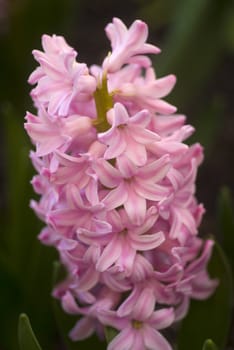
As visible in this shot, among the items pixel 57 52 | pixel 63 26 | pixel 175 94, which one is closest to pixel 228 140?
pixel 175 94

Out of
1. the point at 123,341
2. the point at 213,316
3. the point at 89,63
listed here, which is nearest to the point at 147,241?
the point at 123,341

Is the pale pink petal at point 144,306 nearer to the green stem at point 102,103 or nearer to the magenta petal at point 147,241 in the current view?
the magenta petal at point 147,241

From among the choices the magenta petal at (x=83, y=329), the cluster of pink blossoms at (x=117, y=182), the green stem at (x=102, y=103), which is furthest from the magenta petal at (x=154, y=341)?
the green stem at (x=102, y=103)

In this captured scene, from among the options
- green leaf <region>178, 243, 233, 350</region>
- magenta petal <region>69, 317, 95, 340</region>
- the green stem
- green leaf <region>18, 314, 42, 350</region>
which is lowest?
green leaf <region>178, 243, 233, 350</region>

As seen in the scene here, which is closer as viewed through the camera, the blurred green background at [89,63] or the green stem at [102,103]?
the green stem at [102,103]

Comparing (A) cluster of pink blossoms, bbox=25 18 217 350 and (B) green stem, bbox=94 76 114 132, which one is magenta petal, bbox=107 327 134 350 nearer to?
(A) cluster of pink blossoms, bbox=25 18 217 350

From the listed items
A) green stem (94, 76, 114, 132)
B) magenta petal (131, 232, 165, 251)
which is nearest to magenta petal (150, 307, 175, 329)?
magenta petal (131, 232, 165, 251)
